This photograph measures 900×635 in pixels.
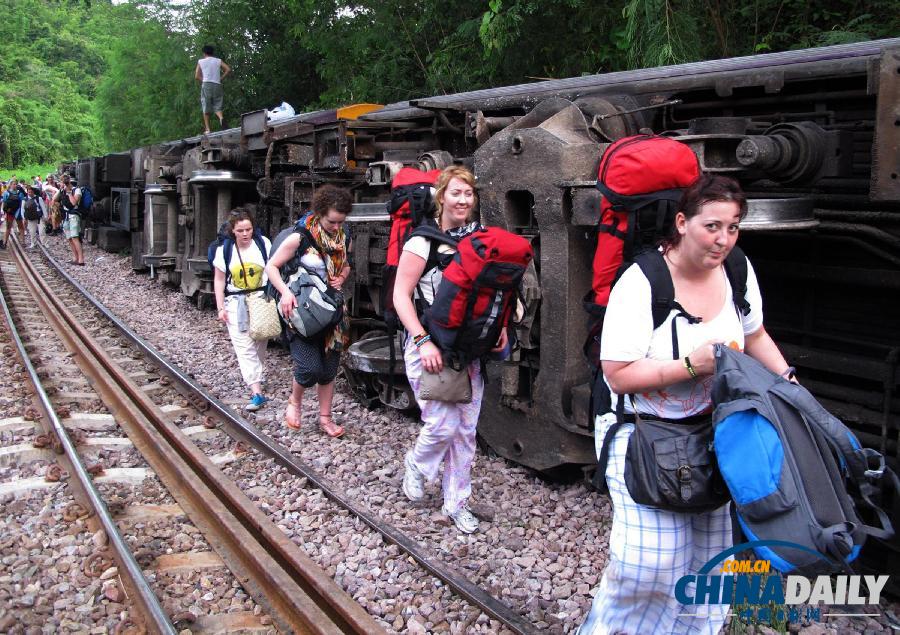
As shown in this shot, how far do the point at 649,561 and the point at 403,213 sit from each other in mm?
2766

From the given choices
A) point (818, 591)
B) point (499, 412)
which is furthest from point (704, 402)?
point (499, 412)

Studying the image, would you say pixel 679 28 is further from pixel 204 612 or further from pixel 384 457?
pixel 204 612

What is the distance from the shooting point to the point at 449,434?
444 cm

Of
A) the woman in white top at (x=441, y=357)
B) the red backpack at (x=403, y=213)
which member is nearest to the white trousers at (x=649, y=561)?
the woman in white top at (x=441, y=357)

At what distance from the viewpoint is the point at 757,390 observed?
2289 mm

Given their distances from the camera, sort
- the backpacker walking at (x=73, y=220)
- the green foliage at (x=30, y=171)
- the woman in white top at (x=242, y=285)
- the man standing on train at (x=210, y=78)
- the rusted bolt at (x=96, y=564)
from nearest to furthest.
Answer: the rusted bolt at (x=96, y=564), the woman in white top at (x=242, y=285), the man standing on train at (x=210, y=78), the backpacker walking at (x=73, y=220), the green foliage at (x=30, y=171)

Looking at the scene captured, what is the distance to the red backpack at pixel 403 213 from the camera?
4535 millimetres

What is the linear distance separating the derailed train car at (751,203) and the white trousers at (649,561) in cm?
168

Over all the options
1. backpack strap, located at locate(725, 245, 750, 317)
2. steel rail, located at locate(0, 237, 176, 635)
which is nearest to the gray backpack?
steel rail, located at locate(0, 237, 176, 635)

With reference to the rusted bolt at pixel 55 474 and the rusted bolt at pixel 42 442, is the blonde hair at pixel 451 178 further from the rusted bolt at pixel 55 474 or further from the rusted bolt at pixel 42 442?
the rusted bolt at pixel 42 442

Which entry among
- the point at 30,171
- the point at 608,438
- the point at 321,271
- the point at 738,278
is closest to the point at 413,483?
the point at 321,271

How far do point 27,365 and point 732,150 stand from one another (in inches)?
304

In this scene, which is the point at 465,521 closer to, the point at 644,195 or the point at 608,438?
the point at 608,438

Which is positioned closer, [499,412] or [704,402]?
[704,402]
